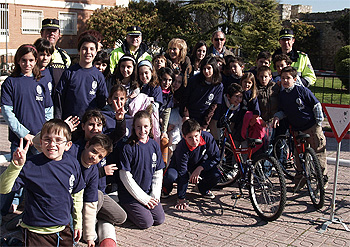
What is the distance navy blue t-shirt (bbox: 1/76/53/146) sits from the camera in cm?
500

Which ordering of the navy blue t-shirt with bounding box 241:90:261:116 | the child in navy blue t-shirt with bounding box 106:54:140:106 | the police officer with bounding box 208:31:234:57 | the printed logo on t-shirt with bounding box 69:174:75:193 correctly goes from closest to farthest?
1. the printed logo on t-shirt with bounding box 69:174:75:193
2. the child in navy blue t-shirt with bounding box 106:54:140:106
3. the navy blue t-shirt with bounding box 241:90:261:116
4. the police officer with bounding box 208:31:234:57

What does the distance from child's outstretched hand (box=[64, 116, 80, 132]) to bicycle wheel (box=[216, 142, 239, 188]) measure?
90.8 inches

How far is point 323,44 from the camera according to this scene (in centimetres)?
3344

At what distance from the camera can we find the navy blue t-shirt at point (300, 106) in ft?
20.2

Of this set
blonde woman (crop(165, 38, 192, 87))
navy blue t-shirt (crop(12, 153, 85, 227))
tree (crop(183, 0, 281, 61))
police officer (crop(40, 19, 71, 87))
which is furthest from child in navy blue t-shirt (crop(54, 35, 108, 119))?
tree (crop(183, 0, 281, 61))

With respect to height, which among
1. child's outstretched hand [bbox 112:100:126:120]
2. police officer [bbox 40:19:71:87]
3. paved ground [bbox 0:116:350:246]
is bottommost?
paved ground [bbox 0:116:350:246]

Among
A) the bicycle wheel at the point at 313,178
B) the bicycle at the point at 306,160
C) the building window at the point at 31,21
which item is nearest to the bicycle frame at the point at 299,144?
the bicycle at the point at 306,160

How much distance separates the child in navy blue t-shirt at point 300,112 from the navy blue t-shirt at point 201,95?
36.8 inches

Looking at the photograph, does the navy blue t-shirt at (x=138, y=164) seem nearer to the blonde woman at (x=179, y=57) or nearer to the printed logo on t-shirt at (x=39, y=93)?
the printed logo on t-shirt at (x=39, y=93)

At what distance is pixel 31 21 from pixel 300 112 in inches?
992

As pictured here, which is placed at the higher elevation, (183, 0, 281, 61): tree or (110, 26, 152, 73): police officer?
(183, 0, 281, 61): tree

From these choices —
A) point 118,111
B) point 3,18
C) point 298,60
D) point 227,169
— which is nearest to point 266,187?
point 227,169

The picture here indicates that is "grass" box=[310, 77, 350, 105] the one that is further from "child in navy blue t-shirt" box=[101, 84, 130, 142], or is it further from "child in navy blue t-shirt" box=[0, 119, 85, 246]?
"child in navy blue t-shirt" box=[0, 119, 85, 246]

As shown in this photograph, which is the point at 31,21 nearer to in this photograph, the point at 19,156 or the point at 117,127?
the point at 117,127
